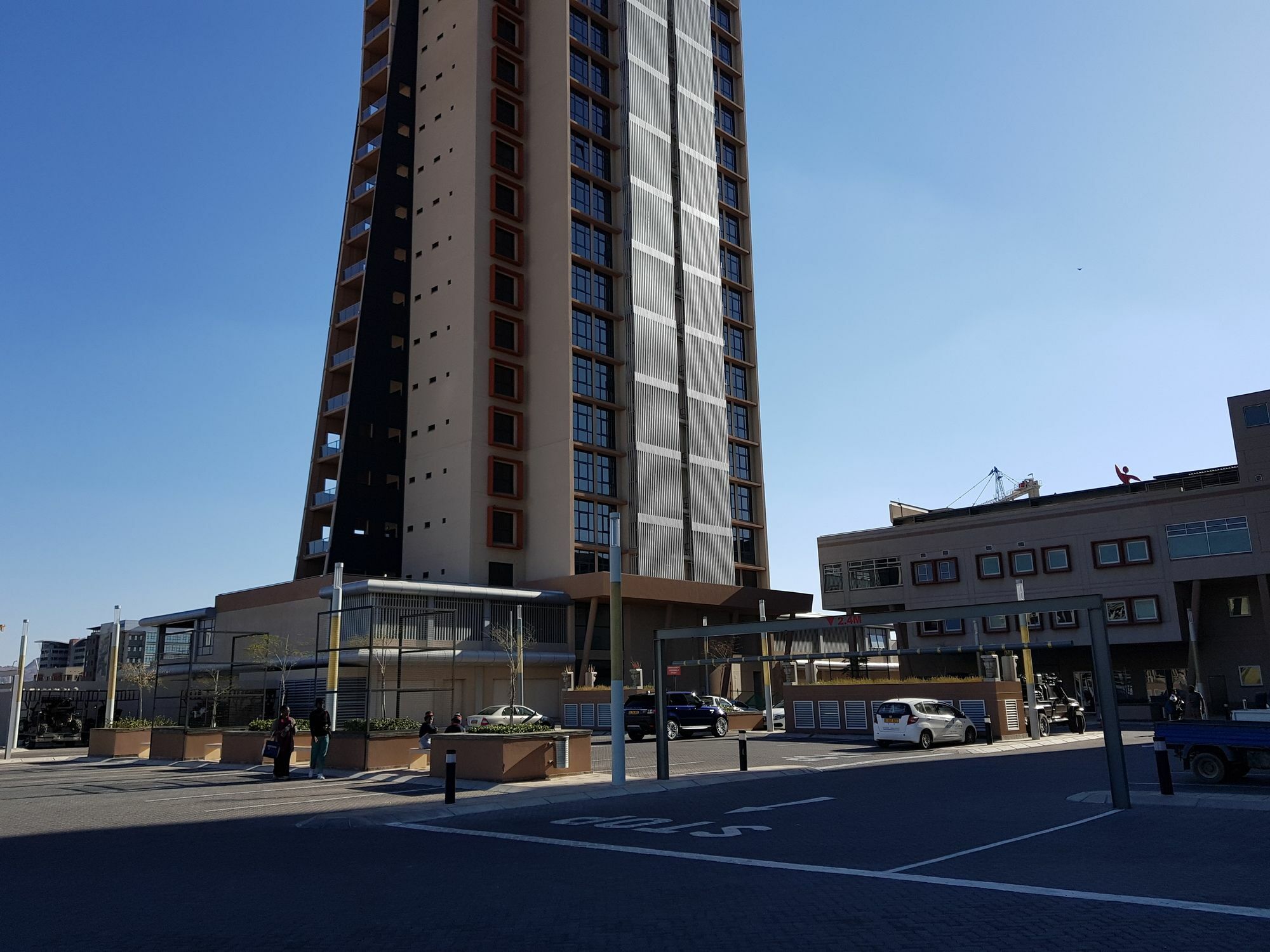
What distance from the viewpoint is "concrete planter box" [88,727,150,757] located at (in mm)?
36031

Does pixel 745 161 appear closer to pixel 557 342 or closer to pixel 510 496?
pixel 557 342

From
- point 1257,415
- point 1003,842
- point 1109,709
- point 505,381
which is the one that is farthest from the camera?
point 505,381

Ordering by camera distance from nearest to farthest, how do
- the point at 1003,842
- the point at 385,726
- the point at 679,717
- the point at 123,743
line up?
the point at 1003,842
the point at 385,726
the point at 123,743
the point at 679,717

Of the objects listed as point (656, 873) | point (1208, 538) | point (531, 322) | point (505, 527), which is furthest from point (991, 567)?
point (656, 873)

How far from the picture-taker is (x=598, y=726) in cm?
4706

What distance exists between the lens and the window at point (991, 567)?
200ft

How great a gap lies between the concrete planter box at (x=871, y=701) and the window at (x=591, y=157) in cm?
4318

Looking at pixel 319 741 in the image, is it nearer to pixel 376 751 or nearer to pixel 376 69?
pixel 376 751

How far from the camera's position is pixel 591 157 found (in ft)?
228

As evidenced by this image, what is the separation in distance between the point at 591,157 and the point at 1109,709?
6069 centimetres

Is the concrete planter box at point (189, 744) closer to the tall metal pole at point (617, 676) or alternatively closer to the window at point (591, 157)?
the tall metal pole at point (617, 676)

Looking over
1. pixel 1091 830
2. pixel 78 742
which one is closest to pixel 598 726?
pixel 78 742

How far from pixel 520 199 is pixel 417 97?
533 inches

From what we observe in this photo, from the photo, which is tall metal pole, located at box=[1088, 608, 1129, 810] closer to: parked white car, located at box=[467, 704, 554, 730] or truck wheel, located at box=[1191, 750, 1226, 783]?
truck wheel, located at box=[1191, 750, 1226, 783]
